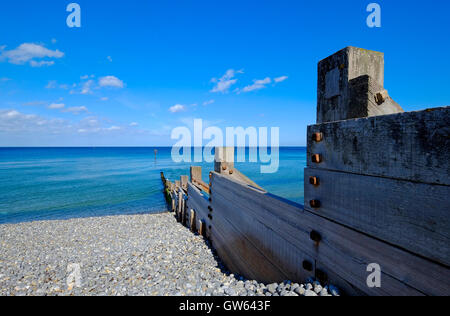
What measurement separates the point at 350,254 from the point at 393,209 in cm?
59

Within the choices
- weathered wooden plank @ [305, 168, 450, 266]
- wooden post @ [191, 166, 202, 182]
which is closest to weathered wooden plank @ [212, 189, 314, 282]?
weathered wooden plank @ [305, 168, 450, 266]

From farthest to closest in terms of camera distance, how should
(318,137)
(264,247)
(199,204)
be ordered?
(199,204), (264,247), (318,137)

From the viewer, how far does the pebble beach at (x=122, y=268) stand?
11.9 feet

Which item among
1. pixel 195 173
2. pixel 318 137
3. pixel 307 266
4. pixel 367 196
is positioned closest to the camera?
pixel 367 196

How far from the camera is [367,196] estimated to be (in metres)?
1.80

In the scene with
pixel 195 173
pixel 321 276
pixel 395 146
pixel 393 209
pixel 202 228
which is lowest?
pixel 202 228

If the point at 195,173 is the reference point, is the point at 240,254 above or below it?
below

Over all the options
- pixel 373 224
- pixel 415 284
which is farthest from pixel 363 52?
pixel 415 284

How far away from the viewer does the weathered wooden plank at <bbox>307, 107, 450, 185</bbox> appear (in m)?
1.35

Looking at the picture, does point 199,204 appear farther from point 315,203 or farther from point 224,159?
point 315,203

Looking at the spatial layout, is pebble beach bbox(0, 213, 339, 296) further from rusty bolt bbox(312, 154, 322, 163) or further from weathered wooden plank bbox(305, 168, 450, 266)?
rusty bolt bbox(312, 154, 322, 163)

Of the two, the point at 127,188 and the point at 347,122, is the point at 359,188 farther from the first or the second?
the point at 127,188

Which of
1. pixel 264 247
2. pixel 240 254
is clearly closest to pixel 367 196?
pixel 264 247
